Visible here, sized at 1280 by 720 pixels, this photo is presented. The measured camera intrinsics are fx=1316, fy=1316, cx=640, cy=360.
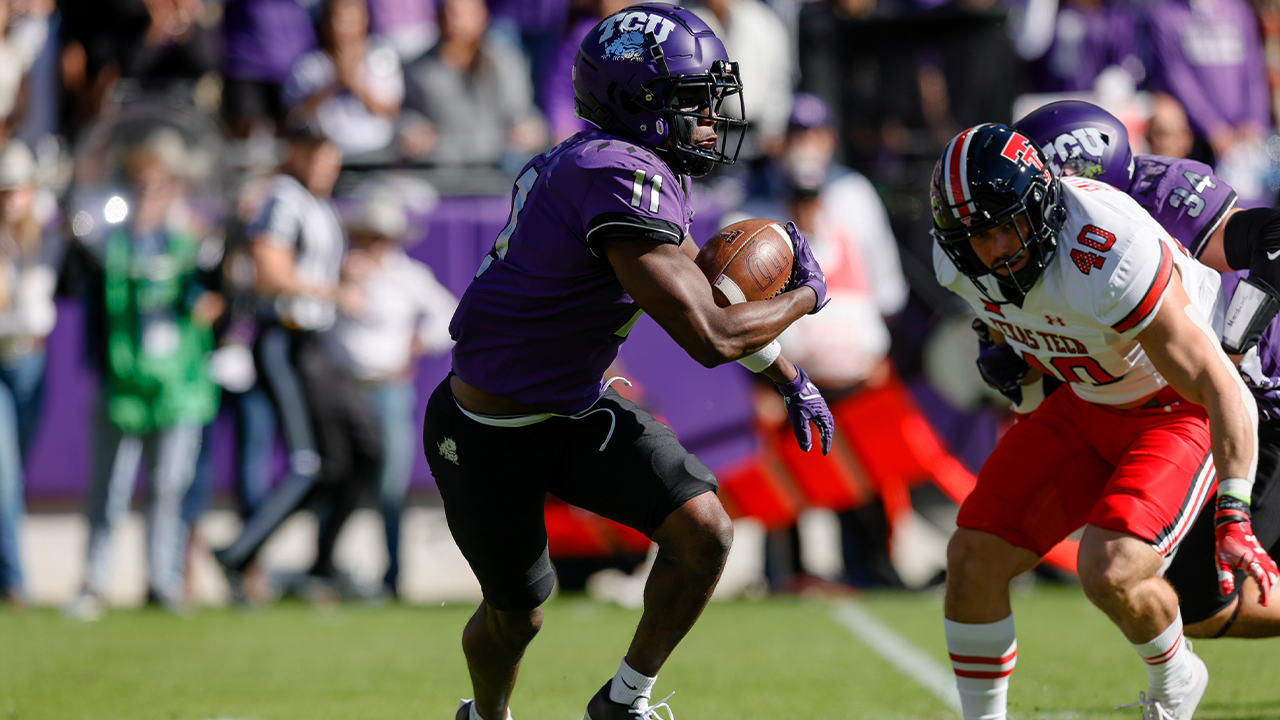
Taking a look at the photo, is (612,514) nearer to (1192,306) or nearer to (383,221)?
(1192,306)

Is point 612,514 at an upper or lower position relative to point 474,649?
upper

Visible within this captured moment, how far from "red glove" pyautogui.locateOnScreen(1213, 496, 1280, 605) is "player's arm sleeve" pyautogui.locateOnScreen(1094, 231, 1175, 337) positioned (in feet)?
1.70

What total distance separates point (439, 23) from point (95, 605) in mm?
5019

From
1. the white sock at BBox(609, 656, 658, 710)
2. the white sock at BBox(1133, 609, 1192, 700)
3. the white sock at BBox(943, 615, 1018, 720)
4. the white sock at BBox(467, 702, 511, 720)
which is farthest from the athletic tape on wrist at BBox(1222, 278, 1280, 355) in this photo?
the white sock at BBox(467, 702, 511, 720)

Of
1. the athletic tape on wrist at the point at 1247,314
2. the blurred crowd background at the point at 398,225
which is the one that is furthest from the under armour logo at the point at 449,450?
the blurred crowd background at the point at 398,225

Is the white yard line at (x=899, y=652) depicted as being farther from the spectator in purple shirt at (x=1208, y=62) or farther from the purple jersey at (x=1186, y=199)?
the spectator in purple shirt at (x=1208, y=62)

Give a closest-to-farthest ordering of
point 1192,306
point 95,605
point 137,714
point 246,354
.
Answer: point 1192,306 < point 137,714 < point 95,605 < point 246,354

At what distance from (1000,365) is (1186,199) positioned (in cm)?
77

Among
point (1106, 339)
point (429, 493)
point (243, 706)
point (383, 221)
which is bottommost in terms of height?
point (429, 493)

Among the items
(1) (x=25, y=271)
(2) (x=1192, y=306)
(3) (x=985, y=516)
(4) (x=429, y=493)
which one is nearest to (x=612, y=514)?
(3) (x=985, y=516)

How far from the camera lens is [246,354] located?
756cm

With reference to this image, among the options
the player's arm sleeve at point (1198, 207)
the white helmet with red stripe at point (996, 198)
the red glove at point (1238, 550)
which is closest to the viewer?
the red glove at point (1238, 550)

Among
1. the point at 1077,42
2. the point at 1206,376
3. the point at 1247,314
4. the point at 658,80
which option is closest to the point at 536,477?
the point at 658,80

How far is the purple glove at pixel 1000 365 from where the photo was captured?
13.8ft
